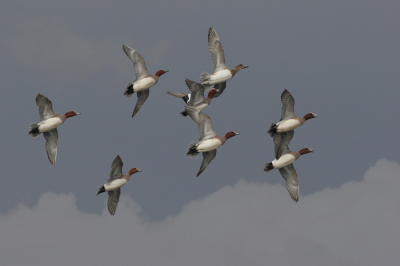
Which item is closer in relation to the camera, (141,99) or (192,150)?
(192,150)

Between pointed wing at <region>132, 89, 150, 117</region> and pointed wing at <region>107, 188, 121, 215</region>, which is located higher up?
pointed wing at <region>132, 89, 150, 117</region>

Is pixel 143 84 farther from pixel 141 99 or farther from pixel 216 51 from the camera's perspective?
pixel 216 51

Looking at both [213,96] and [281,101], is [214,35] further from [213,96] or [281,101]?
[281,101]

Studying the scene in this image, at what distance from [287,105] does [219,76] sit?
614 centimetres

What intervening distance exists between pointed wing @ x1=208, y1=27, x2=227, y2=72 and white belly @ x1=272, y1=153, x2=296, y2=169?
680 cm

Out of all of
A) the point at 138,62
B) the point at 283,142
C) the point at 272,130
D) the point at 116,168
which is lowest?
the point at 283,142

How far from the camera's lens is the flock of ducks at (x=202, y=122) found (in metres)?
36.0

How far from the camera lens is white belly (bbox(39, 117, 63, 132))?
37750 millimetres

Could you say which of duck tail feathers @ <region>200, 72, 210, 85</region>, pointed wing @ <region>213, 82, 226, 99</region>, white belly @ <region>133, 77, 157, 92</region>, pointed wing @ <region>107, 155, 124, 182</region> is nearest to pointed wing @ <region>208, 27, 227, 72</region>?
duck tail feathers @ <region>200, 72, 210, 85</region>

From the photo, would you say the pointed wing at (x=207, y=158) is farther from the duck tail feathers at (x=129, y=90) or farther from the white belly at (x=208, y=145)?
the duck tail feathers at (x=129, y=90)

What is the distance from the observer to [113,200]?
38.6m

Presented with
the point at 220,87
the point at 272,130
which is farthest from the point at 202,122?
the point at 220,87

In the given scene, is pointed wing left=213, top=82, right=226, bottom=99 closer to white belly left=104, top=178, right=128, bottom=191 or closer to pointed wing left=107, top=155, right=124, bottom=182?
pointed wing left=107, top=155, right=124, bottom=182

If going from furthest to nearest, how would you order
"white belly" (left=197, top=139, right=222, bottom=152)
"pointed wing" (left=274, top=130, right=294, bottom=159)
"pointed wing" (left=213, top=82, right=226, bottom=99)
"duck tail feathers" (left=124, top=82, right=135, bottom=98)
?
"pointed wing" (left=213, top=82, right=226, bottom=99) < "duck tail feathers" (left=124, top=82, right=135, bottom=98) < "pointed wing" (left=274, top=130, right=294, bottom=159) < "white belly" (left=197, top=139, right=222, bottom=152)
